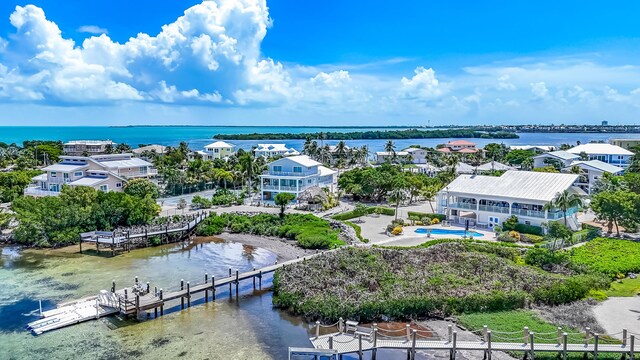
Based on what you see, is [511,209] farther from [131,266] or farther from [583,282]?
[131,266]

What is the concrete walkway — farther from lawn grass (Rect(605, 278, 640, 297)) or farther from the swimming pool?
the swimming pool

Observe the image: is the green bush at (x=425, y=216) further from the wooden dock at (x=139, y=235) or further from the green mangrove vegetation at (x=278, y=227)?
the wooden dock at (x=139, y=235)

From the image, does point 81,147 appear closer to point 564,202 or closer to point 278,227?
point 278,227

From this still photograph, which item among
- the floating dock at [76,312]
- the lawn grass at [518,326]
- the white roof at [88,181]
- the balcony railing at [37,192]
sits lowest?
the floating dock at [76,312]

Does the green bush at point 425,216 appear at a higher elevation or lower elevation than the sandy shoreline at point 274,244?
higher

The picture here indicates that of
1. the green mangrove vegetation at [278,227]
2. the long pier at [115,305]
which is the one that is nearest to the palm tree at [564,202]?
the green mangrove vegetation at [278,227]

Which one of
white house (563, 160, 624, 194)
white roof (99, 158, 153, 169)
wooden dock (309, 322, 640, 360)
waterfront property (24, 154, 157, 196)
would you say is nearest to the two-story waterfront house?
waterfront property (24, 154, 157, 196)

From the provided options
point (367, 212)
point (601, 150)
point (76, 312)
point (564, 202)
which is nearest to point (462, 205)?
point (564, 202)
